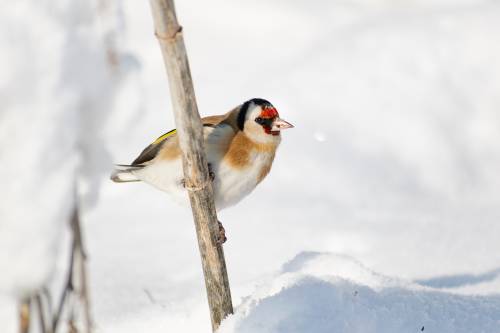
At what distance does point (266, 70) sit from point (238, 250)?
4.15 ft

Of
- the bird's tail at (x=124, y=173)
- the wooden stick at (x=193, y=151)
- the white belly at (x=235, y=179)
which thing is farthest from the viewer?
the bird's tail at (x=124, y=173)

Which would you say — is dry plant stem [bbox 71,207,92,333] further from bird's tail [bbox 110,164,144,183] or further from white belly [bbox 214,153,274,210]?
bird's tail [bbox 110,164,144,183]

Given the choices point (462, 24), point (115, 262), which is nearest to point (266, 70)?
point (462, 24)

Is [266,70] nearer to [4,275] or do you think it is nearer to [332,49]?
[332,49]

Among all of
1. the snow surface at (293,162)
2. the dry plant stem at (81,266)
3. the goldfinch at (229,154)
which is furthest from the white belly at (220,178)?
the dry plant stem at (81,266)

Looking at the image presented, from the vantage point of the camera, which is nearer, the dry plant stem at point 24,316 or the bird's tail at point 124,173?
the dry plant stem at point 24,316

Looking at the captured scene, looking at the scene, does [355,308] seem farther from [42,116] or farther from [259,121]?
[42,116]

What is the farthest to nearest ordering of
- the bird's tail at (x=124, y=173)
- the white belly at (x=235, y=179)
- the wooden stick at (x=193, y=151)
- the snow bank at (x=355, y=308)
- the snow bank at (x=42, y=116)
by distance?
the bird's tail at (x=124, y=173), the white belly at (x=235, y=179), the snow bank at (x=355, y=308), the wooden stick at (x=193, y=151), the snow bank at (x=42, y=116)

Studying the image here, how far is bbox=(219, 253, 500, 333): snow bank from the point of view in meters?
1.56

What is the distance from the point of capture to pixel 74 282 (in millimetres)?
1030

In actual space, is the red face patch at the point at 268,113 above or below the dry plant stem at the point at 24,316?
above

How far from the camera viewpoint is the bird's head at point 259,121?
1833mm

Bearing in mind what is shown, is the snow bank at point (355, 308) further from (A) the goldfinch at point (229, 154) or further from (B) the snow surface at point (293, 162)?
(A) the goldfinch at point (229, 154)

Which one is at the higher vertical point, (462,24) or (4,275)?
(462,24)
